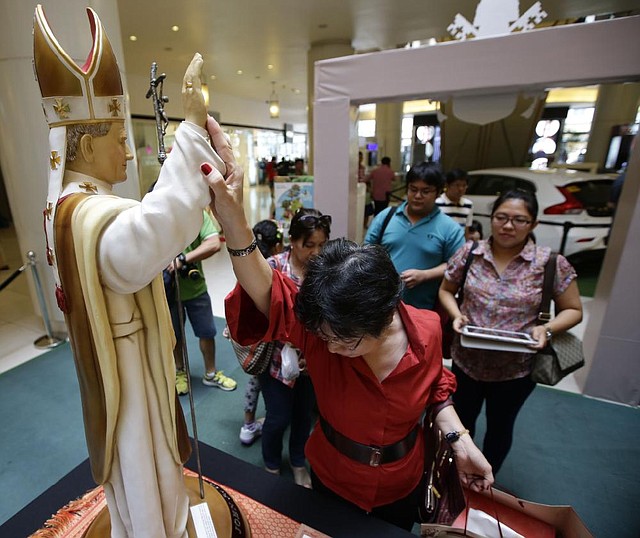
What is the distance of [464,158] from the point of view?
36.9 ft

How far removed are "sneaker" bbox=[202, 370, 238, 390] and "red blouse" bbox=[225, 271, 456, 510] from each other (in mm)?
1770

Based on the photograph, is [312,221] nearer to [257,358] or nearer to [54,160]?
[257,358]

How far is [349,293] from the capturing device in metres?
0.84

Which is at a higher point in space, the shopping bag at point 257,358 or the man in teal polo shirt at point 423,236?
the man in teal polo shirt at point 423,236

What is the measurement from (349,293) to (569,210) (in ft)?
17.9

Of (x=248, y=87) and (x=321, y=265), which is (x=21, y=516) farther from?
(x=248, y=87)

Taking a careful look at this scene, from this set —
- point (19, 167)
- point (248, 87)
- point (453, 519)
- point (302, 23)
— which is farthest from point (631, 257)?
point (248, 87)

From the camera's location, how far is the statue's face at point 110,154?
2.55 feet

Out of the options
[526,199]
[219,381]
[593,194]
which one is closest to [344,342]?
[526,199]

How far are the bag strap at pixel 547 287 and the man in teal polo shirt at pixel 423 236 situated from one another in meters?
0.63

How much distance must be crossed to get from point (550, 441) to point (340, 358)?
205 cm

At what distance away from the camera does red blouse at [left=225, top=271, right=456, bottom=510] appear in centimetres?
98

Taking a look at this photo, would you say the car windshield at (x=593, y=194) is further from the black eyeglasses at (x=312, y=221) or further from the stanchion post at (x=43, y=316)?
the stanchion post at (x=43, y=316)

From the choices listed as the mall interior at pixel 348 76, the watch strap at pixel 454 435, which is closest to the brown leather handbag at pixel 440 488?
the watch strap at pixel 454 435
